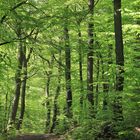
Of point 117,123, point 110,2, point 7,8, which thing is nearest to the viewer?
point 7,8

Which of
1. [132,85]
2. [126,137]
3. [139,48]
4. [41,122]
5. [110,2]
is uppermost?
[110,2]

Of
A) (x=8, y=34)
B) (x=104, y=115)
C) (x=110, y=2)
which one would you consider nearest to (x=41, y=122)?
(x=110, y=2)

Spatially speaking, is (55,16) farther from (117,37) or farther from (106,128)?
(106,128)

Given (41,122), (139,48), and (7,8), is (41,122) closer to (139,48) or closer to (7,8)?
(139,48)

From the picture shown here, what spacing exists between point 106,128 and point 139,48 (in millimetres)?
7133

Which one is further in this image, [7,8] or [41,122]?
[41,122]

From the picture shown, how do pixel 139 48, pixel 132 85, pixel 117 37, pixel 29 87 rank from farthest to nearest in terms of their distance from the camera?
pixel 29 87 < pixel 139 48 < pixel 132 85 < pixel 117 37

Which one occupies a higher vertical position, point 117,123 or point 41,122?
point 117,123

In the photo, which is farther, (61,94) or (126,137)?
(61,94)

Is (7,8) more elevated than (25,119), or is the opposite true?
(7,8)

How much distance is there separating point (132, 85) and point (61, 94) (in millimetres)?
12402

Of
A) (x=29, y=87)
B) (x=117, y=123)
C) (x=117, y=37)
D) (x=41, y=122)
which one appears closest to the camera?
(x=117, y=123)

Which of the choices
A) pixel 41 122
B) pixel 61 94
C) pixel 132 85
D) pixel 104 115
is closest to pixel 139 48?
pixel 132 85

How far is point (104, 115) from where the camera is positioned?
14.0 m
